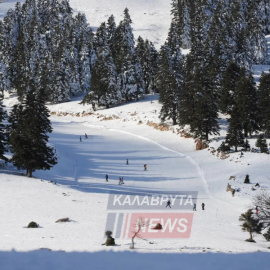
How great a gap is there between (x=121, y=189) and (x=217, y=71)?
40.0 metres

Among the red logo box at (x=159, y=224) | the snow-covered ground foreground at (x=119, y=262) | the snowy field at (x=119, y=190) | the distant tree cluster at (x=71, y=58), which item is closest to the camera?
the snow-covered ground foreground at (x=119, y=262)

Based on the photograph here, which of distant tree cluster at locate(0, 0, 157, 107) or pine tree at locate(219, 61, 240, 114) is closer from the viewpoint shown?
pine tree at locate(219, 61, 240, 114)

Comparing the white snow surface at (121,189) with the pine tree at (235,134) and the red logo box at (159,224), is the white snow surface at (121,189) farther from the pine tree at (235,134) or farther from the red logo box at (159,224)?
the pine tree at (235,134)

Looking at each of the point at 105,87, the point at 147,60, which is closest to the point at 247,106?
the point at 105,87

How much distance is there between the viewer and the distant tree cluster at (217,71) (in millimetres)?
51719

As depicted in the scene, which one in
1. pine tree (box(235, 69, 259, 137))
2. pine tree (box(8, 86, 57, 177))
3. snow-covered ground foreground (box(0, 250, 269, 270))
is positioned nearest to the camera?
snow-covered ground foreground (box(0, 250, 269, 270))

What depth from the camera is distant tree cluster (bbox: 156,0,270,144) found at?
51719 mm

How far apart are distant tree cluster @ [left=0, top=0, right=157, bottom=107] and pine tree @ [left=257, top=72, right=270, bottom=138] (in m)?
31.7

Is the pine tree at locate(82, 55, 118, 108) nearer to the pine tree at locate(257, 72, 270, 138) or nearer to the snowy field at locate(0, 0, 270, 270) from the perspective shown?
the snowy field at locate(0, 0, 270, 270)

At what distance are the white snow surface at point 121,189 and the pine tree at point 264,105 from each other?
7.17 meters

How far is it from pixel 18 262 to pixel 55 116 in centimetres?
7084

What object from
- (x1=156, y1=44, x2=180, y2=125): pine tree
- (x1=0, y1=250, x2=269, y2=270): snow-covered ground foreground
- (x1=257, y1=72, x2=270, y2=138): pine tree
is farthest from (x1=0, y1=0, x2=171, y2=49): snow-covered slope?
(x1=0, y1=250, x2=269, y2=270): snow-covered ground foreground

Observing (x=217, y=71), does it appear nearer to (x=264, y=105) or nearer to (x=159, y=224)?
(x=264, y=105)

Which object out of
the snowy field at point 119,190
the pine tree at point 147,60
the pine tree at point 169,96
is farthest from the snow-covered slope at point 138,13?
the snowy field at point 119,190
